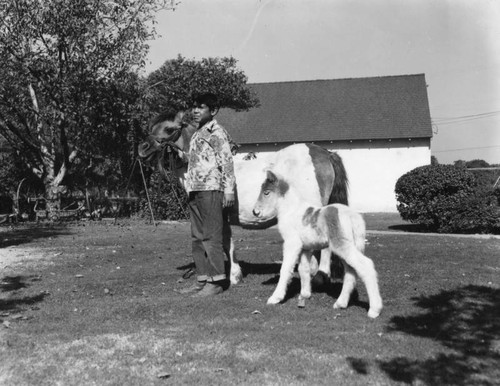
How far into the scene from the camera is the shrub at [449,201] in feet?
53.8

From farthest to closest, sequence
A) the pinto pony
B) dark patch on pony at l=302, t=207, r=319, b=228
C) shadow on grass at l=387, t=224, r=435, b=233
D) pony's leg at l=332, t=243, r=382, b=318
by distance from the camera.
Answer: shadow on grass at l=387, t=224, r=435, b=233
the pinto pony
dark patch on pony at l=302, t=207, r=319, b=228
pony's leg at l=332, t=243, r=382, b=318

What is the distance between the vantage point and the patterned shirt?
7676 millimetres

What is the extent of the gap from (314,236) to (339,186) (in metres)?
2.09

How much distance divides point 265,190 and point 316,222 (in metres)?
0.91

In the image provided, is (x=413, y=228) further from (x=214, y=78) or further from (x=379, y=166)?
(x=214, y=78)

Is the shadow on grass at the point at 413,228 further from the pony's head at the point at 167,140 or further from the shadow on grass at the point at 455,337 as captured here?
the pony's head at the point at 167,140

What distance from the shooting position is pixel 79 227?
2095cm

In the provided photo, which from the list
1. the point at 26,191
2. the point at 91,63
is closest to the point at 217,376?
the point at 91,63

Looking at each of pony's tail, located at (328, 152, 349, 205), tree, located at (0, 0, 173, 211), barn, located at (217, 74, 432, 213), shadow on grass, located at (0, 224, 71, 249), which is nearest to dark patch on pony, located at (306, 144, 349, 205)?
pony's tail, located at (328, 152, 349, 205)

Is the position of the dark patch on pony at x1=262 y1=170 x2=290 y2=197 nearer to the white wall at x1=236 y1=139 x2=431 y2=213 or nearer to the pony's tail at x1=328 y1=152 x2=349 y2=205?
the pony's tail at x1=328 y1=152 x2=349 y2=205

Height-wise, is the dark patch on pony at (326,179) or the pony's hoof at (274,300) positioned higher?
the dark patch on pony at (326,179)

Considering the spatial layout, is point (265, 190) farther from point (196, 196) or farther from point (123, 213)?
point (123, 213)

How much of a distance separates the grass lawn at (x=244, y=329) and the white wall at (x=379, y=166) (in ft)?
83.8

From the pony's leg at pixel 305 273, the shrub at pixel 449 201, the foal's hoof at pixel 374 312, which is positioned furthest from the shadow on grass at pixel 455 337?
the shrub at pixel 449 201
